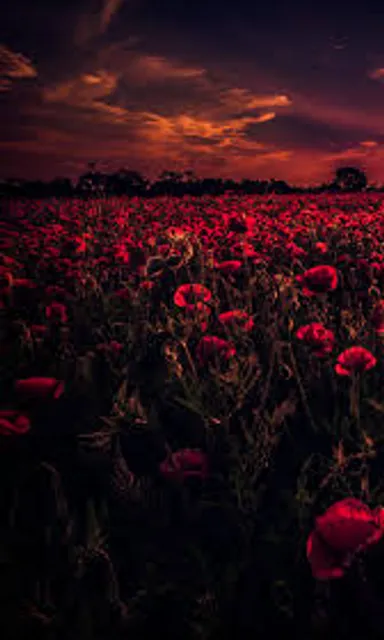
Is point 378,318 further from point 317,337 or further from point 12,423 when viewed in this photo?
point 12,423

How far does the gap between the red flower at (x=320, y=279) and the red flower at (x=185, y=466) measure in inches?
33.5

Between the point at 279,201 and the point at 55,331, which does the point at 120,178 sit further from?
the point at 55,331

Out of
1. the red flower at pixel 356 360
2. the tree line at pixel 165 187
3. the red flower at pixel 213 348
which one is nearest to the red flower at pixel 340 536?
the red flower at pixel 356 360

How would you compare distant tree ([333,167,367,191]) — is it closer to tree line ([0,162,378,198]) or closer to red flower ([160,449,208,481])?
tree line ([0,162,378,198])

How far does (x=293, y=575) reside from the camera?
1.20m

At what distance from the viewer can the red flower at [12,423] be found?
1178mm

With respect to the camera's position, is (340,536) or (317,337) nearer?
(340,536)

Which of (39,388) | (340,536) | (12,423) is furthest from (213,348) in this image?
(340,536)

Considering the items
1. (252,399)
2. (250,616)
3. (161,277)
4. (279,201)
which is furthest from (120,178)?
(250,616)

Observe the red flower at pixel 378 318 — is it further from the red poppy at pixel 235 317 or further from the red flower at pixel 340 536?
the red flower at pixel 340 536

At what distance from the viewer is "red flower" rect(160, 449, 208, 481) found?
1.36m

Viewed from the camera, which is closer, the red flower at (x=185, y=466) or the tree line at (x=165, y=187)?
the red flower at (x=185, y=466)

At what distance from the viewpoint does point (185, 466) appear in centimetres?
138

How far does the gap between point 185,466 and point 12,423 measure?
17.3 inches
